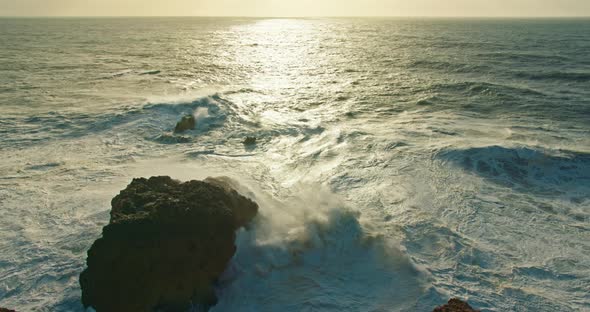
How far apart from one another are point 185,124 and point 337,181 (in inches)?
277

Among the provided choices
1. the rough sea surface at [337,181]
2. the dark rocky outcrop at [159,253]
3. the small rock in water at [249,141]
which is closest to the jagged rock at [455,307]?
the rough sea surface at [337,181]

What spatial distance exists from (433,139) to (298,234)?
7733 millimetres

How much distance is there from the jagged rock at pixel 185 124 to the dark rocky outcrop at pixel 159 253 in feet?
25.8

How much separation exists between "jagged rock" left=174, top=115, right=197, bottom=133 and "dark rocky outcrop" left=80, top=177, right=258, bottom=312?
787 centimetres

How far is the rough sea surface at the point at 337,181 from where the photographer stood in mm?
6523

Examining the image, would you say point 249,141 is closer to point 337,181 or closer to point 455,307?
point 337,181

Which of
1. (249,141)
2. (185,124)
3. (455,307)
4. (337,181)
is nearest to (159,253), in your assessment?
(455,307)

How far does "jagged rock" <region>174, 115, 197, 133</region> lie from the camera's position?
14.5m

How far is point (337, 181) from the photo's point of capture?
10.3 metres

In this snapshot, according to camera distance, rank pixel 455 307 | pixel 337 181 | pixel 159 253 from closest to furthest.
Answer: pixel 455 307 < pixel 159 253 < pixel 337 181

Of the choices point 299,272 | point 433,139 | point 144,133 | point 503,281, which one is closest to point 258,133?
point 144,133

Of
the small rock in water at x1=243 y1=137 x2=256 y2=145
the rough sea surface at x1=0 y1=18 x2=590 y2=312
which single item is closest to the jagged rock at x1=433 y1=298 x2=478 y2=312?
the rough sea surface at x1=0 y1=18 x2=590 y2=312

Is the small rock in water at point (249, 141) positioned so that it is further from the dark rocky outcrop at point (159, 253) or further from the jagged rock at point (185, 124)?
the dark rocky outcrop at point (159, 253)

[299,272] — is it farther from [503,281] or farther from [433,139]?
[433,139]
